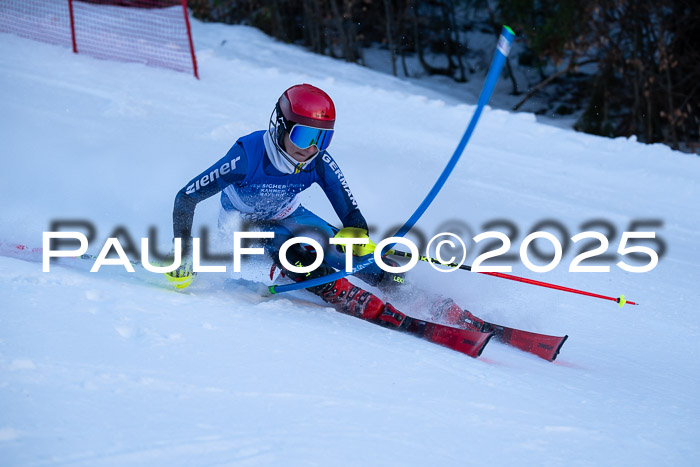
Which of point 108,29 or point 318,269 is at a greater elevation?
point 108,29

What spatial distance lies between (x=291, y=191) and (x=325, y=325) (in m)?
0.86

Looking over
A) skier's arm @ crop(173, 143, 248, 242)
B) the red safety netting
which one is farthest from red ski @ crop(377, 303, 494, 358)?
the red safety netting

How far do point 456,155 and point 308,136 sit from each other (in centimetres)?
78

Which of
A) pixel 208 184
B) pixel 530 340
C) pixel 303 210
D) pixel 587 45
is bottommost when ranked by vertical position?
pixel 530 340

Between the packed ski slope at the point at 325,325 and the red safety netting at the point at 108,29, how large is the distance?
1.49 metres

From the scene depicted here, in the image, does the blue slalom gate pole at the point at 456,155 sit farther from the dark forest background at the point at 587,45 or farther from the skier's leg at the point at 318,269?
the dark forest background at the point at 587,45

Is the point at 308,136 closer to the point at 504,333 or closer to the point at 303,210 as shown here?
the point at 303,210

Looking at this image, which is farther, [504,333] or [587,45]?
[587,45]

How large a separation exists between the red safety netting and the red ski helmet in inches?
203

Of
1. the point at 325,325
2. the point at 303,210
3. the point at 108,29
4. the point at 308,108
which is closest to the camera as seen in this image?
the point at 325,325

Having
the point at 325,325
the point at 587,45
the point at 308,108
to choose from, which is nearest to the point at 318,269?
the point at 325,325

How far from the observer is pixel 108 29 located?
9.55 m

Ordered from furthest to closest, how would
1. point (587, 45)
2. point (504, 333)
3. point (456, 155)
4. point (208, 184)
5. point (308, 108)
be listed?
point (587, 45), point (504, 333), point (208, 184), point (308, 108), point (456, 155)

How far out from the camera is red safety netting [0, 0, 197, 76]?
844 centimetres
